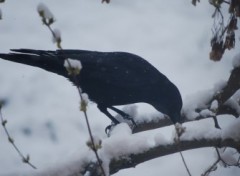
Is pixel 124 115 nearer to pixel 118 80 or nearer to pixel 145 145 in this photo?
pixel 118 80

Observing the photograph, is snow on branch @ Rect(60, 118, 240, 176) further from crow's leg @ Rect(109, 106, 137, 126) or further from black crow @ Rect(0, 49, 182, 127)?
black crow @ Rect(0, 49, 182, 127)

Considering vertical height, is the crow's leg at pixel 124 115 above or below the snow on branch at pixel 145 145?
below

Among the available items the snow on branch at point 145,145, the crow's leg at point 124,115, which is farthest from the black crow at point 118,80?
the snow on branch at point 145,145

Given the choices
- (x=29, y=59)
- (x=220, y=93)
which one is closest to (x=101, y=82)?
(x=29, y=59)

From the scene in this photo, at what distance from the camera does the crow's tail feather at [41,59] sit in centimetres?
355

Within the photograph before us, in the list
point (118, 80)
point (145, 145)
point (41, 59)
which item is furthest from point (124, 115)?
point (145, 145)

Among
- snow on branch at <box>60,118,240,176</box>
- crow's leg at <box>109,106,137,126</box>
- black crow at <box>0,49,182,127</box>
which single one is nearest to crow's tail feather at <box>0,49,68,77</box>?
black crow at <box>0,49,182,127</box>

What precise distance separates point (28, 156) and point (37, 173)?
296 millimetres

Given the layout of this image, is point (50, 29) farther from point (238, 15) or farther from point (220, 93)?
point (220, 93)

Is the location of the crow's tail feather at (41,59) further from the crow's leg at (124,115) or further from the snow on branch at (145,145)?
the snow on branch at (145,145)

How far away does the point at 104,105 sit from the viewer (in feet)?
14.8

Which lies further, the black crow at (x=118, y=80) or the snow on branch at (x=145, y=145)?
the black crow at (x=118, y=80)

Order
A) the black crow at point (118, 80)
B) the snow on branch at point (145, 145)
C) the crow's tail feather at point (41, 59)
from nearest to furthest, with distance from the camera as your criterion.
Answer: the snow on branch at point (145, 145)
the crow's tail feather at point (41, 59)
the black crow at point (118, 80)

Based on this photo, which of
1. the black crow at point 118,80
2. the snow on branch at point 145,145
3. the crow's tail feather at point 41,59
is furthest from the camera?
the black crow at point 118,80
